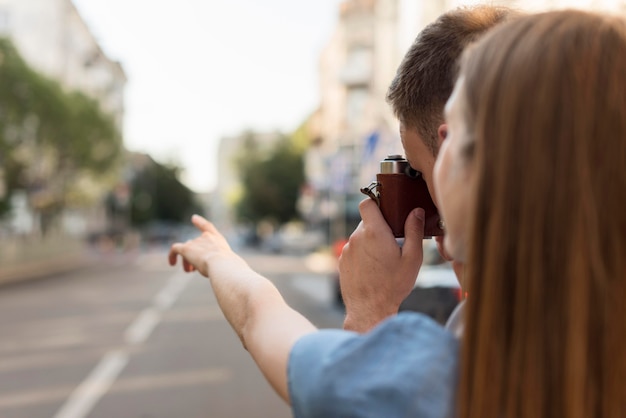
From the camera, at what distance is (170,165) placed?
10325 cm

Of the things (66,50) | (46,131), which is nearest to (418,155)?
(46,131)

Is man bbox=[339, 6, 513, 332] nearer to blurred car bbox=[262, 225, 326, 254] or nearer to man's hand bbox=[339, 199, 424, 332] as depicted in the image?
man's hand bbox=[339, 199, 424, 332]

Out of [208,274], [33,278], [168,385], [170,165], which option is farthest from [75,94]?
[170,165]

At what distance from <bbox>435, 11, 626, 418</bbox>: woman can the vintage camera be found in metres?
0.39

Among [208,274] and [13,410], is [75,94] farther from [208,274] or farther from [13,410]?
[208,274]

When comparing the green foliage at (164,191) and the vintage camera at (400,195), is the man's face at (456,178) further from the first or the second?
the green foliage at (164,191)

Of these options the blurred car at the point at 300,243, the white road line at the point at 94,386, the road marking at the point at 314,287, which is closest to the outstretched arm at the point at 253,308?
the white road line at the point at 94,386

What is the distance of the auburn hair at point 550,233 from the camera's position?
2.78ft

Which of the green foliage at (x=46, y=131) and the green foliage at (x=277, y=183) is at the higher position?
the green foliage at (x=46, y=131)

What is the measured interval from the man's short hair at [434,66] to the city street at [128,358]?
5750 millimetres

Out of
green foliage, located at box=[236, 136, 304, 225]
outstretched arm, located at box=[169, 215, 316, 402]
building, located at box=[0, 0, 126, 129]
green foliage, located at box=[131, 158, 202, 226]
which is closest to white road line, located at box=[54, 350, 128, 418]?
outstretched arm, located at box=[169, 215, 316, 402]

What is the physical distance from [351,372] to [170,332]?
12.0 m

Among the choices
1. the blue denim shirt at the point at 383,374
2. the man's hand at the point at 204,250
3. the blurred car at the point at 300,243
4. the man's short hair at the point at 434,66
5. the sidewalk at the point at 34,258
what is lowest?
the blurred car at the point at 300,243

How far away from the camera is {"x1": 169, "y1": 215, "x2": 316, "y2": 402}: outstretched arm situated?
103 centimetres
